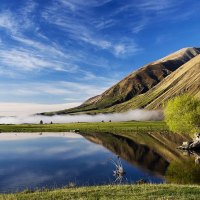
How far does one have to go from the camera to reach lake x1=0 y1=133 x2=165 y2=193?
6094 centimetres

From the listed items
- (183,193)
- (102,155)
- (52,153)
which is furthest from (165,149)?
(183,193)

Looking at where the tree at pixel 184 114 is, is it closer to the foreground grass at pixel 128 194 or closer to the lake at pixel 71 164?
the lake at pixel 71 164

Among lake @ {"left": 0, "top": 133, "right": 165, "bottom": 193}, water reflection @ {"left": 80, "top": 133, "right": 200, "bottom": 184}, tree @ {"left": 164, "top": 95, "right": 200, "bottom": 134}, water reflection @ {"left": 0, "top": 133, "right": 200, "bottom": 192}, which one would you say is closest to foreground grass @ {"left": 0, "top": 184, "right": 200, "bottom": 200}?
lake @ {"left": 0, "top": 133, "right": 165, "bottom": 193}

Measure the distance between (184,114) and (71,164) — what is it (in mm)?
50187

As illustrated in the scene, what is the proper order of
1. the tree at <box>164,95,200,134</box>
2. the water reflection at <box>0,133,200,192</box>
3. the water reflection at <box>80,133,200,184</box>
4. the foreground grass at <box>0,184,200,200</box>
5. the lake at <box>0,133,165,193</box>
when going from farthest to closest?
the tree at <box>164,95,200,134</box> < the water reflection at <box>80,133,200,184</box> < the water reflection at <box>0,133,200,192</box> < the lake at <box>0,133,165,193</box> < the foreground grass at <box>0,184,200,200</box>

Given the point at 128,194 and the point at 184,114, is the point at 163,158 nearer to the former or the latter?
the point at 184,114

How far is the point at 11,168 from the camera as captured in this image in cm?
7438

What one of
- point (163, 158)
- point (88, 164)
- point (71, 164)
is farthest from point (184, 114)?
point (71, 164)

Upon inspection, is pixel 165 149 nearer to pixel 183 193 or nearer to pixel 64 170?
pixel 64 170

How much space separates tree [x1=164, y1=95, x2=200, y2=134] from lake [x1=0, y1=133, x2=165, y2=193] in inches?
566

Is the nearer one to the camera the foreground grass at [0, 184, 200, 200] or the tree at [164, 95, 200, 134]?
the foreground grass at [0, 184, 200, 200]

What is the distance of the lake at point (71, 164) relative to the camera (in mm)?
60938

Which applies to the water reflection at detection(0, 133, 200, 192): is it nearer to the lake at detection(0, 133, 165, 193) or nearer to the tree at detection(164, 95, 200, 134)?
the lake at detection(0, 133, 165, 193)

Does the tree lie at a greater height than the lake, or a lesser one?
greater
